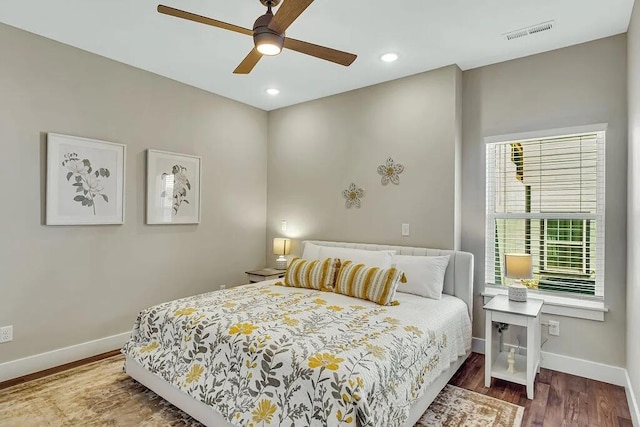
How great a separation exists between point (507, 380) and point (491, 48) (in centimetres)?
280

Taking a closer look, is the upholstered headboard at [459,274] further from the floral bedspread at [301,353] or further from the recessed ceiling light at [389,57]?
the recessed ceiling light at [389,57]

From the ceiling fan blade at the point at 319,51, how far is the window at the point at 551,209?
196 centimetres

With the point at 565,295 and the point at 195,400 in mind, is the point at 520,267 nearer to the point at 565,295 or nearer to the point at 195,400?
the point at 565,295

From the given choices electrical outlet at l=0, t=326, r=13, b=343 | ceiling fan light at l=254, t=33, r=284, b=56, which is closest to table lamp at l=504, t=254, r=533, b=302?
ceiling fan light at l=254, t=33, r=284, b=56

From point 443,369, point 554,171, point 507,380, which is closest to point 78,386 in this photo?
point 443,369

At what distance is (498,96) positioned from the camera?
3.44 metres

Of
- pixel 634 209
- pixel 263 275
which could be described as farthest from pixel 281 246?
pixel 634 209

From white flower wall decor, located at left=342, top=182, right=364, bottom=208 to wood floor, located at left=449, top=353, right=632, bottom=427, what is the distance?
6.57 feet

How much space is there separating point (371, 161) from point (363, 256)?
1.14 m

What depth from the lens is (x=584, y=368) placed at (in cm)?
299

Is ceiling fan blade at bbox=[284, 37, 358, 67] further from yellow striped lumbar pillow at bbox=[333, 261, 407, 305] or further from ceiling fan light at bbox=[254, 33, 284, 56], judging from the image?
yellow striped lumbar pillow at bbox=[333, 261, 407, 305]

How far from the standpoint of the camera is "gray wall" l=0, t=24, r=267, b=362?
2.88 meters

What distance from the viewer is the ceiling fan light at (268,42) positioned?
6.55 feet

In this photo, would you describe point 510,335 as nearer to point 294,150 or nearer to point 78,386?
point 294,150
